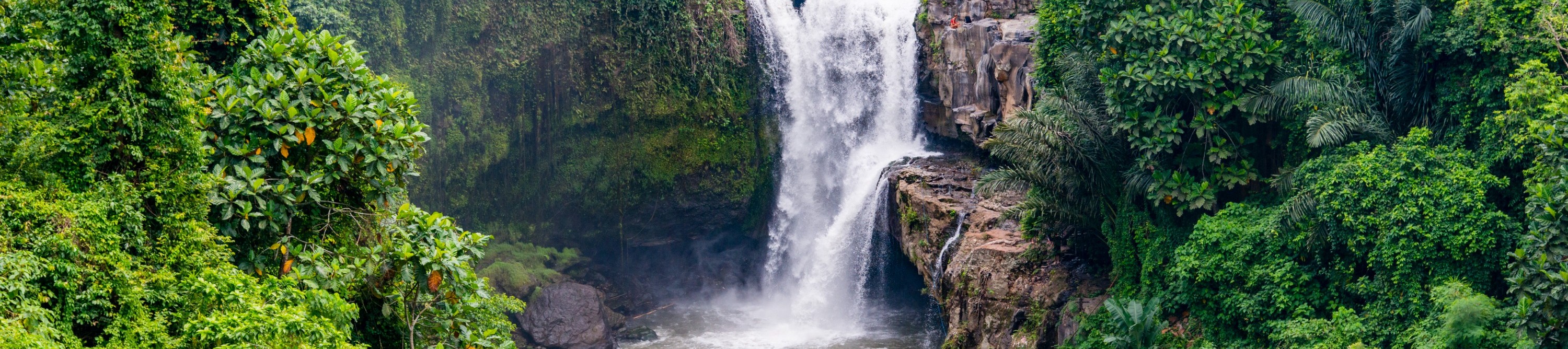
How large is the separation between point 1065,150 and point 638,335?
474 inches

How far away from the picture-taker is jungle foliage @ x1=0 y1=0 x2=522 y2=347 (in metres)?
6.45

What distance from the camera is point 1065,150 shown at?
50.1 feet

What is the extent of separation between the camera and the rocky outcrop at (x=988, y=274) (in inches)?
649

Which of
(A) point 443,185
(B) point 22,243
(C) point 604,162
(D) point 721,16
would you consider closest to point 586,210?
(C) point 604,162

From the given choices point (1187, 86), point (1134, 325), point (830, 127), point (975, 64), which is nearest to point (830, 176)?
point (830, 127)

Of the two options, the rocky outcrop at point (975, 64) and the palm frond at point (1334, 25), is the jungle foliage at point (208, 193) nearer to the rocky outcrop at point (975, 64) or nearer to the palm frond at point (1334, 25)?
the palm frond at point (1334, 25)

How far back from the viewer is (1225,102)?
13969 mm

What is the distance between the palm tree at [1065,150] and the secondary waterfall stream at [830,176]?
6.24 metres

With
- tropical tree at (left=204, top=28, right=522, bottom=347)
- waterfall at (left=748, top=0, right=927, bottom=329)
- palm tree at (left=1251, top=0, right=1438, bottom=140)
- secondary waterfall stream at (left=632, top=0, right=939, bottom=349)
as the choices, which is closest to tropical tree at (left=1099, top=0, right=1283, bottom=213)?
palm tree at (left=1251, top=0, right=1438, bottom=140)

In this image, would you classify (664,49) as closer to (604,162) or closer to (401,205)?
(604,162)

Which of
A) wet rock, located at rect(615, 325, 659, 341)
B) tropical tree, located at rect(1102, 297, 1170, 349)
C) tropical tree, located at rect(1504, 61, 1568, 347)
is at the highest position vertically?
tropical tree, located at rect(1504, 61, 1568, 347)

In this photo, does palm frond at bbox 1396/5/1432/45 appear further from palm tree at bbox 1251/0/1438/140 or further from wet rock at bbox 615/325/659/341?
wet rock at bbox 615/325/659/341

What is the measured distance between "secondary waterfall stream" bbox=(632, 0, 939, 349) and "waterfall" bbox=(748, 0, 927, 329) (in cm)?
3

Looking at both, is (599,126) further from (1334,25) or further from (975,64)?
(1334,25)
